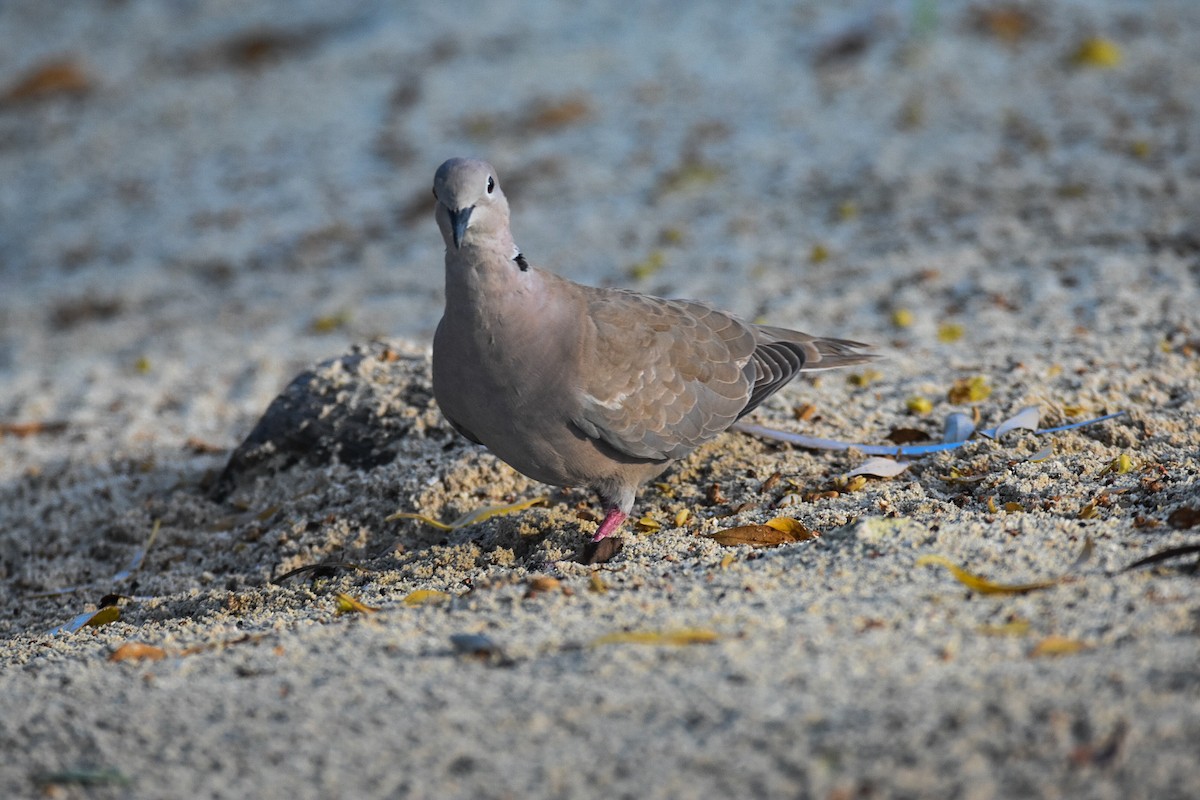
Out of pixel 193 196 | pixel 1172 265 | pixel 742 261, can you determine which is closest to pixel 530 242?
pixel 742 261

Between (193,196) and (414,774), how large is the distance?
282 inches

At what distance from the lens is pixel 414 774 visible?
6.86 feet

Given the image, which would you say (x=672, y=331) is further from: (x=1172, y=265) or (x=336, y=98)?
(x=336, y=98)

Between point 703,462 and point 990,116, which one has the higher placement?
point 990,116

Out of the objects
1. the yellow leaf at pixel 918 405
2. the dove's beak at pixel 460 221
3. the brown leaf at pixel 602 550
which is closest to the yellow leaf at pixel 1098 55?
the yellow leaf at pixel 918 405

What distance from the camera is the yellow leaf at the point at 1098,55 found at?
7.98 m

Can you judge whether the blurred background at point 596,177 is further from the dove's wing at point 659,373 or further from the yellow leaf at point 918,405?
the dove's wing at point 659,373

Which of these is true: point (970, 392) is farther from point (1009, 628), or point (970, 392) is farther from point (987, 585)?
point (1009, 628)

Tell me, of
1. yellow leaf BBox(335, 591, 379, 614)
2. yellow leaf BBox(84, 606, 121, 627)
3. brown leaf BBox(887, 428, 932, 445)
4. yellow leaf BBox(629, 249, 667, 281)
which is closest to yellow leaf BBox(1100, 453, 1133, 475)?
brown leaf BBox(887, 428, 932, 445)

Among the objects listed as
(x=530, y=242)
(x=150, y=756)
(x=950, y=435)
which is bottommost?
(x=150, y=756)

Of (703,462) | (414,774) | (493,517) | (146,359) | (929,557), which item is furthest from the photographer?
(146,359)

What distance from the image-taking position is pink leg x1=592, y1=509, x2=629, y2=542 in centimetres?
348

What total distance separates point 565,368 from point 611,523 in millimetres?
510

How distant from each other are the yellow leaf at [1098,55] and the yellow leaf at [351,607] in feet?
22.5
